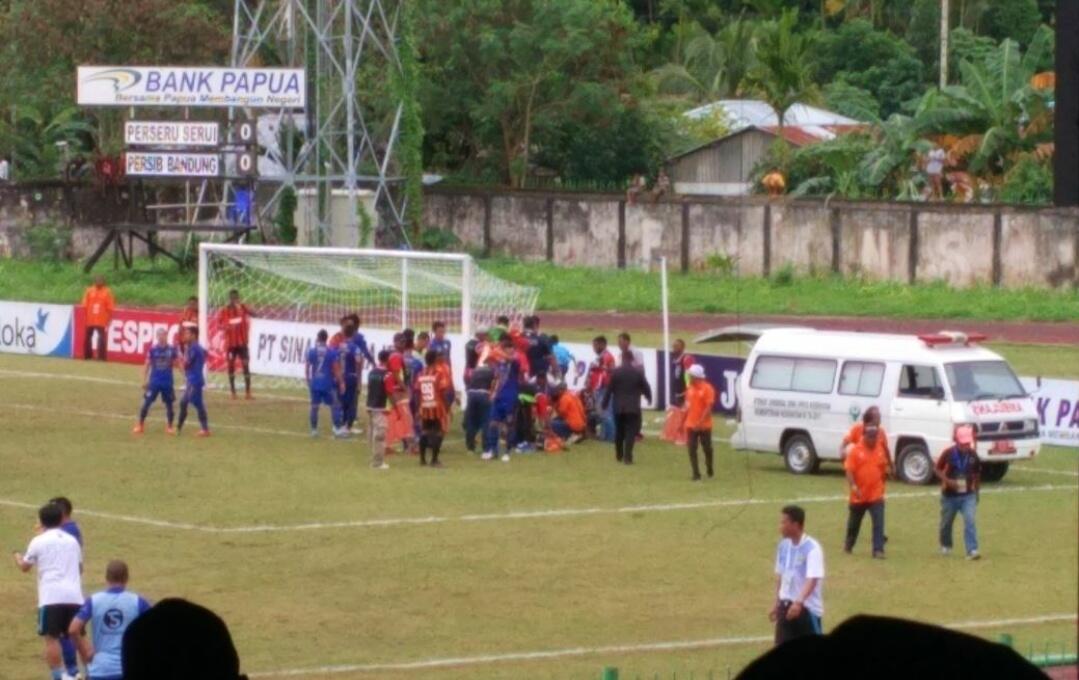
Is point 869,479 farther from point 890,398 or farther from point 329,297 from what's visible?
point 329,297

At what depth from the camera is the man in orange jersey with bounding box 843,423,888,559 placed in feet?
70.6

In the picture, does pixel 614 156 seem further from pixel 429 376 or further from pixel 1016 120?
pixel 429 376

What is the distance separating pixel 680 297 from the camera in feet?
171

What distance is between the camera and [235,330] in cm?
3566

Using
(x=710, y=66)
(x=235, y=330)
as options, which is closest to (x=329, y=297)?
(x=235, y=330)

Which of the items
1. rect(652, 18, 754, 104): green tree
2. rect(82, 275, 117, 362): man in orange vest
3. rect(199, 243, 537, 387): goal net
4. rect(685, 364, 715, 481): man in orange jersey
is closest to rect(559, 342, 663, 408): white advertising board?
rect(199, 243, 537, 387): goal net

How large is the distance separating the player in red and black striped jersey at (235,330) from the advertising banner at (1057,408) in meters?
13.1

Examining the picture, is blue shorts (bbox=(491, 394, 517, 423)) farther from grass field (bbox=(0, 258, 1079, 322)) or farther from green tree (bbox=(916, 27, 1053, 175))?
green tree (bbox=(916, 27, 1053, 175))

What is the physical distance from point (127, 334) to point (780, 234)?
18643mm

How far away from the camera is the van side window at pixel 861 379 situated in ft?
89.8

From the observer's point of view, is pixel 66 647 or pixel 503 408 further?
pixel 503 408

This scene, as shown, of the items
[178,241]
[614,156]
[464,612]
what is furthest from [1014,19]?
[464,612]

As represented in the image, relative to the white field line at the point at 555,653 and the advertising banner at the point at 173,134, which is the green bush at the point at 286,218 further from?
the white field line at the point at 555,653

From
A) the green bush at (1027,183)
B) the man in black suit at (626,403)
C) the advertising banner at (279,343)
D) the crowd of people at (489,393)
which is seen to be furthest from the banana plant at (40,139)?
the man in black suit at (626,403)
